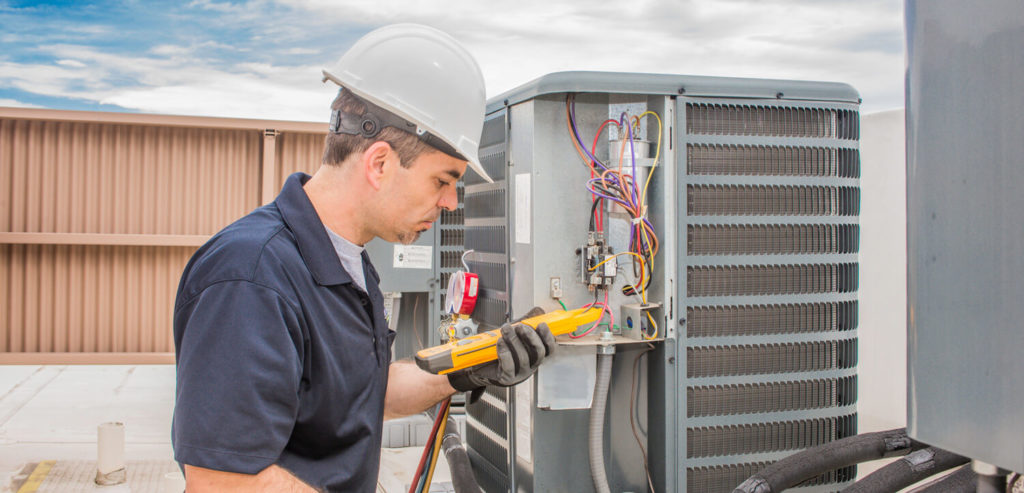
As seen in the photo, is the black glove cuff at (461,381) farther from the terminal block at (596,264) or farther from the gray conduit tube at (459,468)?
the gray conduit tube at (459,468)

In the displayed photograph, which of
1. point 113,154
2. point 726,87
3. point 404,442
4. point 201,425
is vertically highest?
point 113,154

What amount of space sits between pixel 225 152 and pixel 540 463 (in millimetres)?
6321

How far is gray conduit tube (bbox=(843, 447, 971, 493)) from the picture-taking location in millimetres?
1923

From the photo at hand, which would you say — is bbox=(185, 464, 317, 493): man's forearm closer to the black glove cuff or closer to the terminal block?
the black glove cuff

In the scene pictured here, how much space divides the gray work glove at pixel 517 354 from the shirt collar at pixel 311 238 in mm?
495

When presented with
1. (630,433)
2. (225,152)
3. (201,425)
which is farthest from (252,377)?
(225,152)

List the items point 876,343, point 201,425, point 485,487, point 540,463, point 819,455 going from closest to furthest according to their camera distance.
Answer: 1. point 201,425
2. point 819,455
3. point 540,463
4. point 485,487
5. point 876,343

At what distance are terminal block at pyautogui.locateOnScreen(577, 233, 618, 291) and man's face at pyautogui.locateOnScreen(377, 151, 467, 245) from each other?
727mm

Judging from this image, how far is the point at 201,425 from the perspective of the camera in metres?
1.13

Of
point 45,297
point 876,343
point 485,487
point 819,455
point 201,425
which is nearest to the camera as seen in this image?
point 201,425

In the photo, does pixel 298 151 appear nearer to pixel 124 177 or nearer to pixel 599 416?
pixel 124 177

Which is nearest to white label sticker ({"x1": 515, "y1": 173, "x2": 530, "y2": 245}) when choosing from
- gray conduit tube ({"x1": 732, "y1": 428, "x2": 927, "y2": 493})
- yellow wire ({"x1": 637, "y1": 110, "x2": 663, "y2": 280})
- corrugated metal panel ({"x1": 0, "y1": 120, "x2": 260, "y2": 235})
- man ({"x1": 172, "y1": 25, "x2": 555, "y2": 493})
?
yellow wire ({"x1": 637, "y1": 110, "x2": 663, "y2": 280})

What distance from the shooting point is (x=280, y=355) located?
3.92 feet

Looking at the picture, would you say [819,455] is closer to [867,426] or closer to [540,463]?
[540,463]
